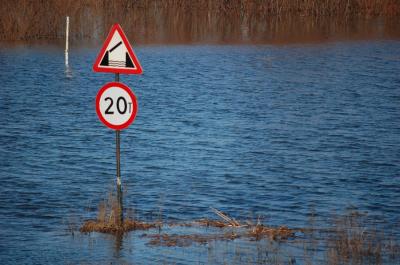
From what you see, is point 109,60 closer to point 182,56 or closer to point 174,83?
point 174,83

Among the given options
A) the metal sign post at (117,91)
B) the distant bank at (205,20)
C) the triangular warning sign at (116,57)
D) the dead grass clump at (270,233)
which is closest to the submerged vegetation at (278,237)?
the dead grass clump at (270,233)

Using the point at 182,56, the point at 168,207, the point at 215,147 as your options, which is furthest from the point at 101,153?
the point at 182,56

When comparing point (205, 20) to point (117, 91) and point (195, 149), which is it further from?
point (117, 91)

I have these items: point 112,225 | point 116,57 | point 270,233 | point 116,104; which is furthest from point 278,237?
point 116,57

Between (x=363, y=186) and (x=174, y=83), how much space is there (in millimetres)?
16298

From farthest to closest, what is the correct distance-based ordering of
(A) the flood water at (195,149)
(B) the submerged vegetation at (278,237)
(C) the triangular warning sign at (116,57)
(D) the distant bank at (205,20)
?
1. (D) the distant bank at (205,20)
2. (A) the flood water at (195,149)
3. (C) the triangular warning sign at (116,57)
4. (B) the submerged vegetation at (278,237)

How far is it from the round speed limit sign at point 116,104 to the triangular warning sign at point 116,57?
0.26 meters

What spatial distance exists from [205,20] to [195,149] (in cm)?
3231

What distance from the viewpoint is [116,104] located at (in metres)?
11.5

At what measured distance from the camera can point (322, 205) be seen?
13.6 metres

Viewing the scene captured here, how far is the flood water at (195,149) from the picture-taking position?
12.4 meters

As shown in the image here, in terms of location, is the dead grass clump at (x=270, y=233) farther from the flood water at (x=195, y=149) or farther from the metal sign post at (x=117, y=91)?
the metal sign post at (x=117, y=91)

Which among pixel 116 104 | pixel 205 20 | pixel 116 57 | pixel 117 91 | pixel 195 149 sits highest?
pixel 205 20

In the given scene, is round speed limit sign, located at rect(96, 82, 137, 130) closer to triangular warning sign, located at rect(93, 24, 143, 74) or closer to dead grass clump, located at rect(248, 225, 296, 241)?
triangular warning sign, located at rect(93, 24, 143, 74)
